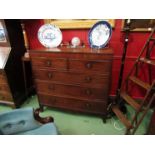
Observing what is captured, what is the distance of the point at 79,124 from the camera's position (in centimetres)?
187

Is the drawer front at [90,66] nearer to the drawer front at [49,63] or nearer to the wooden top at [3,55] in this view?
the drawer front at [49,63]

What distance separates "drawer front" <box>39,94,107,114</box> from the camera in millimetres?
1780

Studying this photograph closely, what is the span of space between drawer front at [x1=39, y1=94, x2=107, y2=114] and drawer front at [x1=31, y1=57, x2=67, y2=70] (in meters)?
0.50

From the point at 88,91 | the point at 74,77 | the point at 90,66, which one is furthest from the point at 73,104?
the point at 90,66

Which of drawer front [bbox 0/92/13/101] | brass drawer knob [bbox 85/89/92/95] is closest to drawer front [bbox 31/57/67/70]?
brass drawer knob [bbox 85/89/92/95]

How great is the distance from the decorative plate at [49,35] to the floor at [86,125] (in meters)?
1.10

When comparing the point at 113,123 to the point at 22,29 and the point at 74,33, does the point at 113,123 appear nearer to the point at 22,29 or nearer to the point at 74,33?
the point at 74,33

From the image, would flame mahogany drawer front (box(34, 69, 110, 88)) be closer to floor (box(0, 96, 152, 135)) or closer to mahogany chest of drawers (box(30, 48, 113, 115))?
mahogany chest of drawers (box(30, 48, 113, 115))

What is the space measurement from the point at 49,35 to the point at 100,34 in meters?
0.70

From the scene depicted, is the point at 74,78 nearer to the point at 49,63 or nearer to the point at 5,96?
the point at 49,63

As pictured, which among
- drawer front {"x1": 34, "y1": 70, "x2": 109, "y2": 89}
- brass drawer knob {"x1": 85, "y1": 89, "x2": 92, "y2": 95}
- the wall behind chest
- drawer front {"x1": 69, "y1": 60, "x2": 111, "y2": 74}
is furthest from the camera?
the wall behind chest

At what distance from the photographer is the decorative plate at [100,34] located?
5.19 feet
